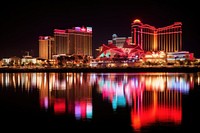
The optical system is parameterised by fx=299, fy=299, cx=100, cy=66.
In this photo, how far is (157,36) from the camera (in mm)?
105688

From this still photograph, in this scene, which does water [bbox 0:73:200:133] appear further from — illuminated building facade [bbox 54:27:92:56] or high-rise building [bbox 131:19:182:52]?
illuminated building facade [bbox 54:27:92:56]

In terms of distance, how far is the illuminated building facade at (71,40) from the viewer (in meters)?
118

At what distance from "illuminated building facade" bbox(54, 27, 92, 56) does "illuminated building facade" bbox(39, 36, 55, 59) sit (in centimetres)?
469

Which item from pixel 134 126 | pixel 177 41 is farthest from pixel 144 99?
pixel 177 41

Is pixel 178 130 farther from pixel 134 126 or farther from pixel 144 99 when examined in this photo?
pixel 144 99

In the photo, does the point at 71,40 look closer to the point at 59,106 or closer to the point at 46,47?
the point at 46,47

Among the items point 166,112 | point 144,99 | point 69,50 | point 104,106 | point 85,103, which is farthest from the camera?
point 69,50

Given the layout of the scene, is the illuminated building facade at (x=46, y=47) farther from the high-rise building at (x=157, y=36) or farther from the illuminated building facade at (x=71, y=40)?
the high-rise building at (x=157, y=36)

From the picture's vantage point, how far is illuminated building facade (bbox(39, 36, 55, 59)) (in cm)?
12275

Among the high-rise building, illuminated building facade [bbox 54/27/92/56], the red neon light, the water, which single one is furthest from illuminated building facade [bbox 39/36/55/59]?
the water

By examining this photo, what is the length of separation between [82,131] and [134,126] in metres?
1.51

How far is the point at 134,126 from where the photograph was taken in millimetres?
8258

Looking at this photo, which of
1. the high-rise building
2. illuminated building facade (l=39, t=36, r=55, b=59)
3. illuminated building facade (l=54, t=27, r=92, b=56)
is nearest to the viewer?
the high-rise building

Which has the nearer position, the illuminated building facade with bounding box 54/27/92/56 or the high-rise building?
the high-rise building
